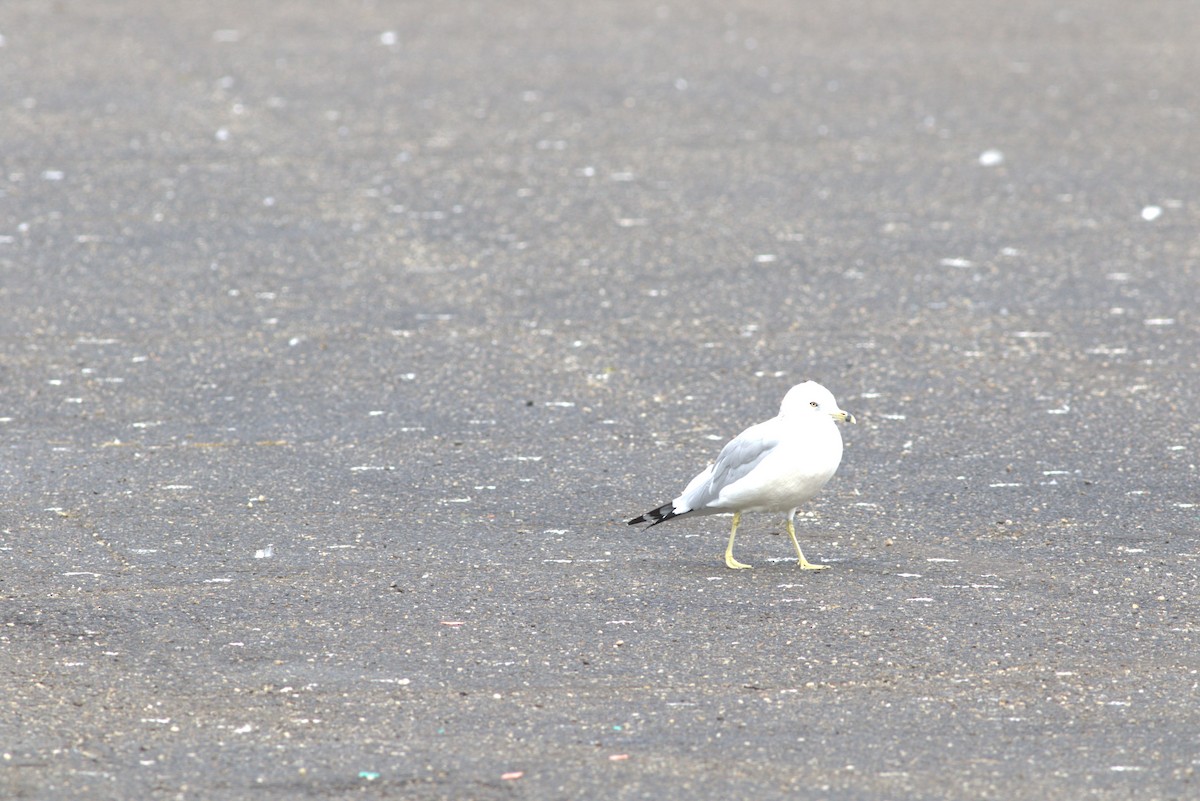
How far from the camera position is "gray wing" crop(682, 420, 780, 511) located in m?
6.89

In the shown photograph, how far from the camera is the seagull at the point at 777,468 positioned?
6781mm

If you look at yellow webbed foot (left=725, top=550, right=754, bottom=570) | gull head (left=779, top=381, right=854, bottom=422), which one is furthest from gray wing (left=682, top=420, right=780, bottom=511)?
yellow webbed foot (left=725, top=550, right=754, bottom=570)

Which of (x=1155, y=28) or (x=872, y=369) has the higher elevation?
(x=1155, y=28)

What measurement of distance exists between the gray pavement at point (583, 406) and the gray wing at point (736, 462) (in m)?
0.31

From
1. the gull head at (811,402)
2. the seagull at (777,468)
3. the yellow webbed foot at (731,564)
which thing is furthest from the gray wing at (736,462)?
the yellow webbed foot at (731,564)

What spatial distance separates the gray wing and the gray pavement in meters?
0.31

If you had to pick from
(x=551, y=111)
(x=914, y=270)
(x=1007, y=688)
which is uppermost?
(x=551, y=111)

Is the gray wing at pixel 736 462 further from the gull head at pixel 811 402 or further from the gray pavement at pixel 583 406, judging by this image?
the gray pavement at pixel 583 406

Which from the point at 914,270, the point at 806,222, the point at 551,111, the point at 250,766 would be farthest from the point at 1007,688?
the point at 551,111

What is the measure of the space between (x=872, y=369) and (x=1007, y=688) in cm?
444

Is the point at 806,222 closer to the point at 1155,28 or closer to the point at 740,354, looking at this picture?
the point at 740,354

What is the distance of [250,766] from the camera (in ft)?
16.0

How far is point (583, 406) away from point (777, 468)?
2.66 meters

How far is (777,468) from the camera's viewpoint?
22.2 ft
